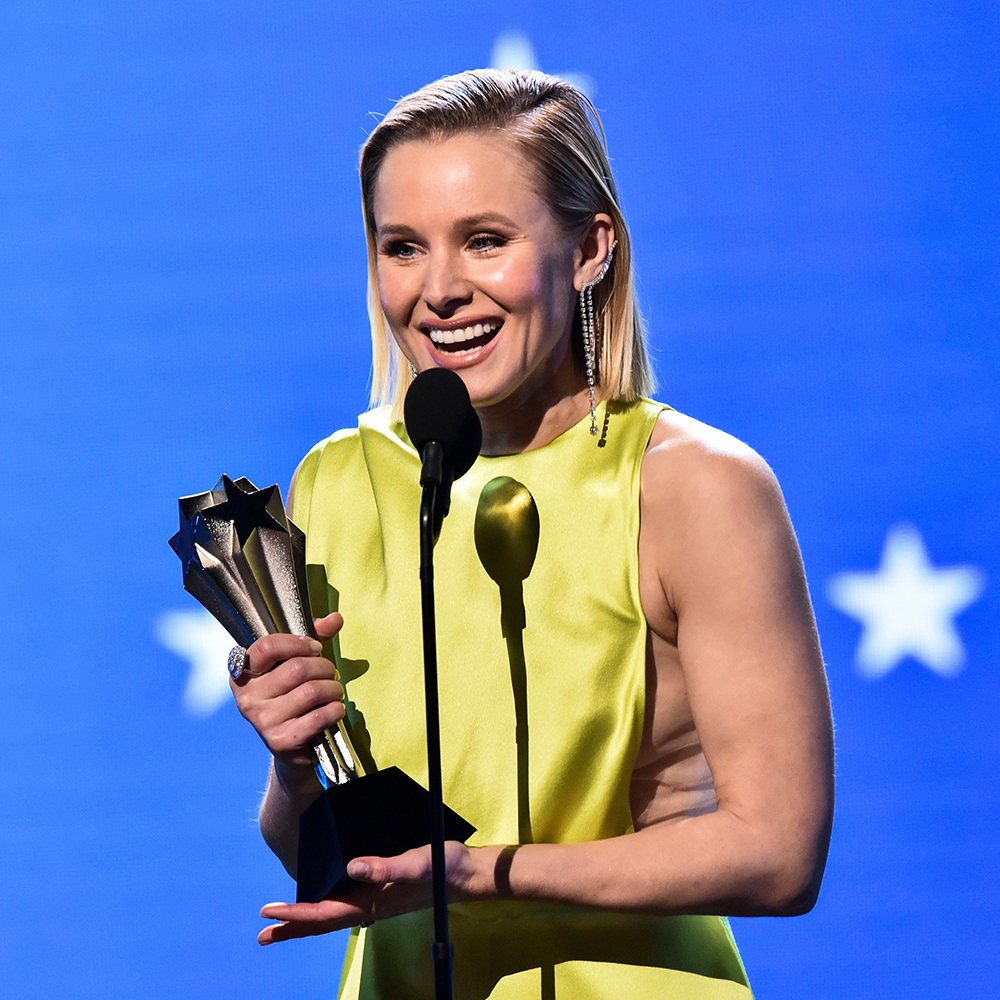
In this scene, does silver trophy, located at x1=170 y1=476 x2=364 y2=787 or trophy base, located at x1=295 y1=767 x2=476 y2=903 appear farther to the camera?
silver trophy, located at x1=170 y1=476 x2=364 y2=787

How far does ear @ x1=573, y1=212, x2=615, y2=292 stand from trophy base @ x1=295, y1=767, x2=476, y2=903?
1.59 feet

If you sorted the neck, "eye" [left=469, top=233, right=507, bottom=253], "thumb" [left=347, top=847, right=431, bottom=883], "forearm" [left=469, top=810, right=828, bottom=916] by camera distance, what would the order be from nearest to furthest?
"thumb" [left=347, top=847, right=431, bottom=883] < "forearm" [left=469, top=810, right=828, bottom=916] < "eye" [left=469, top=233, right=507, bottom=253] < the neck

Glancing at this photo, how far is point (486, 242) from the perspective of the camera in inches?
44.4

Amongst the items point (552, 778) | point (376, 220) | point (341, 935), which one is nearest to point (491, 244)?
point (376, 220)

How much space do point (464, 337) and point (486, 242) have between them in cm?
8

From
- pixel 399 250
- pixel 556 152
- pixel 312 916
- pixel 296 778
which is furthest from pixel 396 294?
pixel 312 916

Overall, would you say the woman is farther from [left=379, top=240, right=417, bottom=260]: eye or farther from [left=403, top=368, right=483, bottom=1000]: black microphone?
[left=403, top=368, right=483, bottom=1000]: black microphone

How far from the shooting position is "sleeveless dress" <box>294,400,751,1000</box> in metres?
1.13

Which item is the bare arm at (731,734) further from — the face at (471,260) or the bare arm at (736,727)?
the face at (471,260)

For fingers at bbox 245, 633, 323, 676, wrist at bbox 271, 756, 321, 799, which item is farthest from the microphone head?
wrist at bbox 271, 756, 321, 799

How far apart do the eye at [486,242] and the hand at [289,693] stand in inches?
14.1

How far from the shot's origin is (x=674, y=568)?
112 cm

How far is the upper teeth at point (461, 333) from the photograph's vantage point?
1.14m

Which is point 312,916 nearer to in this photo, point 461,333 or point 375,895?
point 375,895
